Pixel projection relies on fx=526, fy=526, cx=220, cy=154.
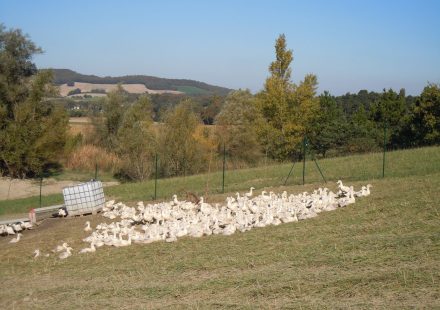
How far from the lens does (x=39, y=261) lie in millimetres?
12219

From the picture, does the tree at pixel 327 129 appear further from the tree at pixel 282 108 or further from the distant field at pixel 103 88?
the distant field at pixel 103 88

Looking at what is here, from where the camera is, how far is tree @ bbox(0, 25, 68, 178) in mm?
37594

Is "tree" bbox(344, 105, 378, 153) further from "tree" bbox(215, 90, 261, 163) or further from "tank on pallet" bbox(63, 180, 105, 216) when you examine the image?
"tank on pallet" bbox(63, 180, 105, 216)

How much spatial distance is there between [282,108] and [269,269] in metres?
37.8

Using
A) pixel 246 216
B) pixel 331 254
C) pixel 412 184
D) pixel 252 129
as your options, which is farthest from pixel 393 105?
pixel 331 254

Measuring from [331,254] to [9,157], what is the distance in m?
32.5

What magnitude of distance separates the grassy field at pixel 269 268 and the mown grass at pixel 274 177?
6918mm

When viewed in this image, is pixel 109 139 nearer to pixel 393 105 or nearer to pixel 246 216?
pixel 393 105

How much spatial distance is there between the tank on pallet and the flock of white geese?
128 centimetres

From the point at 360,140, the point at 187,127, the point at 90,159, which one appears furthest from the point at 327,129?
the point at 90,159

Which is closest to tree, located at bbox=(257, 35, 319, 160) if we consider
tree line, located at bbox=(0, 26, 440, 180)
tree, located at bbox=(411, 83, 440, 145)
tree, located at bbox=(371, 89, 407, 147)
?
tree line, located at bbox=(0, 26, 440, 180)

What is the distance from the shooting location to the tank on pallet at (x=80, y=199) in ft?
58.3

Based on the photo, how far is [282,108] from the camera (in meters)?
46.0

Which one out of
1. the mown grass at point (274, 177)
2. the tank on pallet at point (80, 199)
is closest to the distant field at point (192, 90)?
the mown grass at point (274, 177)
